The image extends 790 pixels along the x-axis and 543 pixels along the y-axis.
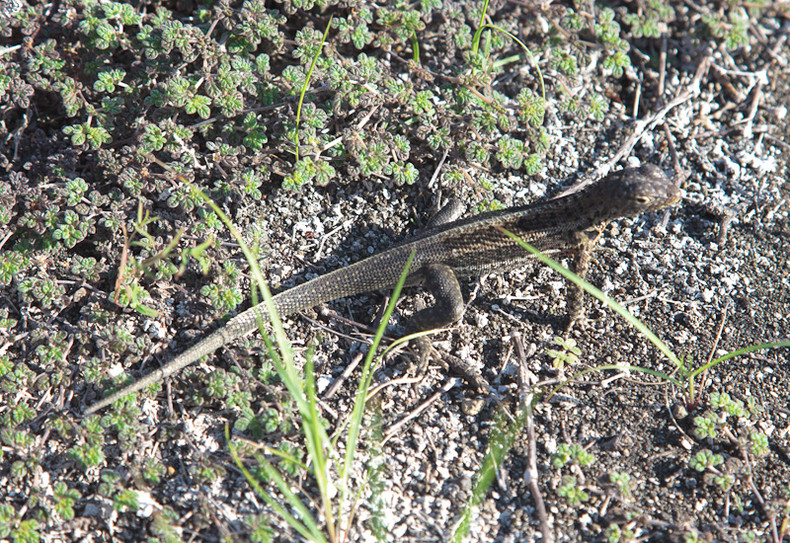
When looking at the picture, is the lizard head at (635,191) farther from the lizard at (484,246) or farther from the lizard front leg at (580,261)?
the lizard front leg at (580,261)

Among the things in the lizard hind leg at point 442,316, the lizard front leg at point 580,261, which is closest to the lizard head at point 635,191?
the lizard front leg at point 580,261

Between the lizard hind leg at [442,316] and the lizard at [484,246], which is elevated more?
the lizard at [484,246]

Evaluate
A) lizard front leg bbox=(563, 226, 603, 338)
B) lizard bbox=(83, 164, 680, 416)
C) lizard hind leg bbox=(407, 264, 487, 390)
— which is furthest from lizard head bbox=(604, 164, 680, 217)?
lizard hind leg bbox=(407, 264, 487, 390)

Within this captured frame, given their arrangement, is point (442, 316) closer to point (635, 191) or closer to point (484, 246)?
point (484, 246)

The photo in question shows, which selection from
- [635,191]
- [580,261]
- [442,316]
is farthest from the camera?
[580,261]

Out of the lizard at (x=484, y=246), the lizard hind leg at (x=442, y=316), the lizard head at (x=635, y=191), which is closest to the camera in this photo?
the lizard hind leg at (x=442, y=316)

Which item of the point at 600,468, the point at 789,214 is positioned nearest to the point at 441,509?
the point at 600,468

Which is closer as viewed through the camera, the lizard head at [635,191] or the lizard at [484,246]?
the lizard at [484,246]

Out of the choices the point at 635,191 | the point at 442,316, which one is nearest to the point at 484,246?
the point at 442,316

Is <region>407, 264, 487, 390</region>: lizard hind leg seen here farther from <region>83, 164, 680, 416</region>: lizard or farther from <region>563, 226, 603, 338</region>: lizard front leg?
<region>563, 226, 603, 338</region>: lizard front leg
